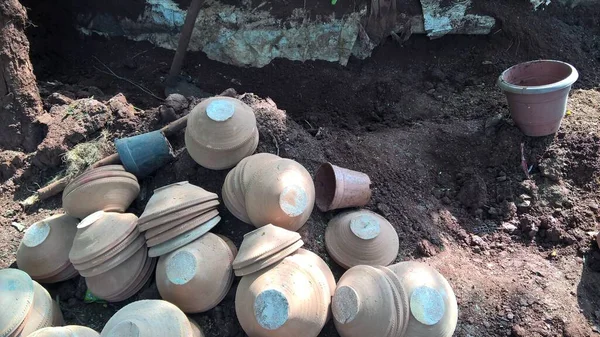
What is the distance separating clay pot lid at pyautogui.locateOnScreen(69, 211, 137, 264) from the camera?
101 inches

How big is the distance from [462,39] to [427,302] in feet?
11.1

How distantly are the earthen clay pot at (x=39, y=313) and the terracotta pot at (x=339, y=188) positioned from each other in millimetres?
1676

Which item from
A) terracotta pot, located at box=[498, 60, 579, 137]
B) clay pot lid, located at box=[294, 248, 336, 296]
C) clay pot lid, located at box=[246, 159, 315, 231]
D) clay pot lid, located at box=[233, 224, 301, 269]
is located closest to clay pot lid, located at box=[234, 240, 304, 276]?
clay pot lid, located at box=[233, 224, 301, 269]

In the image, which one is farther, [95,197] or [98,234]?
[95,197]

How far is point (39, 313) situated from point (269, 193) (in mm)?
1403

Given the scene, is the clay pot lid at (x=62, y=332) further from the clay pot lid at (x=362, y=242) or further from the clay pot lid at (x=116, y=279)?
the clay pot lid at (x=362, y=242)

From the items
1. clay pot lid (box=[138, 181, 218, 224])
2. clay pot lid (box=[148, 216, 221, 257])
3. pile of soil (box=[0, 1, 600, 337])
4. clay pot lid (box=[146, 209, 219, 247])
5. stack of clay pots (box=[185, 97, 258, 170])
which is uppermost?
stack of clay pots (box=[185, 97, 258, 170])

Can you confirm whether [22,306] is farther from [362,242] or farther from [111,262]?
[362,242]

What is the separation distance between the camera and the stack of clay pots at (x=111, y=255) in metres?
2.58

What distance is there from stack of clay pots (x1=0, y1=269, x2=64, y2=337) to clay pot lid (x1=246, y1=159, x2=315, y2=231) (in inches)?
48.3

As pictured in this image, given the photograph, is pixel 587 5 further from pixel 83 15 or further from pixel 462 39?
pixel 83 15

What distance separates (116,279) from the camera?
8.71 ft

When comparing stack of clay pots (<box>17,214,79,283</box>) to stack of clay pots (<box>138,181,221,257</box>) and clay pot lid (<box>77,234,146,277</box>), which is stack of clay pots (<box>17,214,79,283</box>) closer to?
clay pot lid (<box>77,234,146,277</box>)

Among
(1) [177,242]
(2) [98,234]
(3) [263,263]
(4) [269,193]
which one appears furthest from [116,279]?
(4) [269,193]
